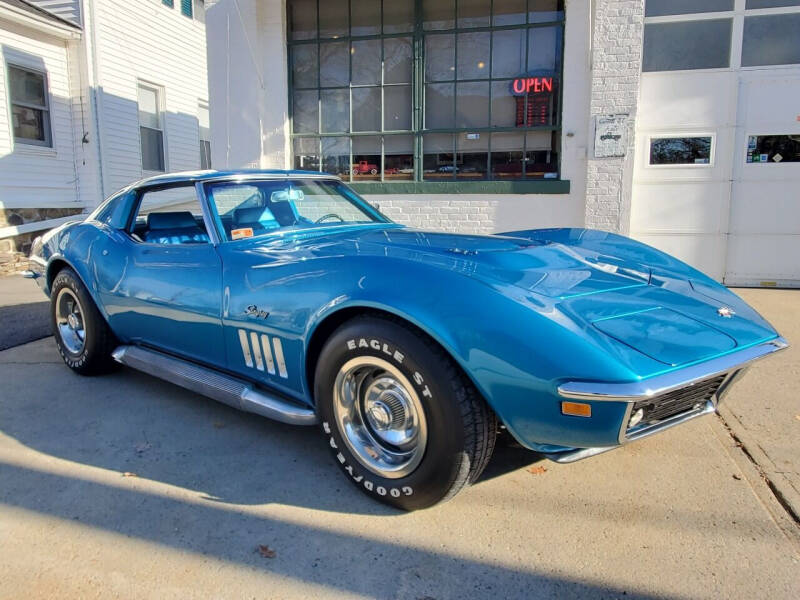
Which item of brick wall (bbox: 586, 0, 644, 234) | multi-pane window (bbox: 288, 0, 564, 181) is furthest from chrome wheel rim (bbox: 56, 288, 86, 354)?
brick wall (bbox: 586, 0, 644, 234)

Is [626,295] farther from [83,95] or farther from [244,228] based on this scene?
[83,95]

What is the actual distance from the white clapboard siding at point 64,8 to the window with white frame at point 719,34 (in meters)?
9.66

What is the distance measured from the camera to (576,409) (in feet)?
6.52

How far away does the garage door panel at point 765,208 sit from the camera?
707 cm

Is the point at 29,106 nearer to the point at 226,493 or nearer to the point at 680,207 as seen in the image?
the point at 226,493

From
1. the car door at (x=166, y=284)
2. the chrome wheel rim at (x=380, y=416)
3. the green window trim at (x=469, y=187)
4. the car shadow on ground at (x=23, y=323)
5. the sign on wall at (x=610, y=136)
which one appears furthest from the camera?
the green window trim at (x=469, y=187)

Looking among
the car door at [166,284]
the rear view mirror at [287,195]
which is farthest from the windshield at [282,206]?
the car door at [166,284]

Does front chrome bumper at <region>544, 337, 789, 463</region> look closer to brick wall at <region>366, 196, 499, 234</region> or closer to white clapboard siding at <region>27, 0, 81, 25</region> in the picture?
brick wall at <region>366, 196, 499, 234</region>

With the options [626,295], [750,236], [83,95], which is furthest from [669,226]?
[83,95]

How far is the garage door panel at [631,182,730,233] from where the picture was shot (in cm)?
727

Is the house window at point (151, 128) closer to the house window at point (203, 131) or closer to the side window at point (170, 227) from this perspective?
the house window at point (203, 131)

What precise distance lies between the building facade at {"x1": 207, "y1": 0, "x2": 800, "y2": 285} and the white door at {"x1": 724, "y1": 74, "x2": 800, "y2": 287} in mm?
17

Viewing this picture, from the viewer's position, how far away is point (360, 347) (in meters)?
2.40

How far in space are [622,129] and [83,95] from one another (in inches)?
369
